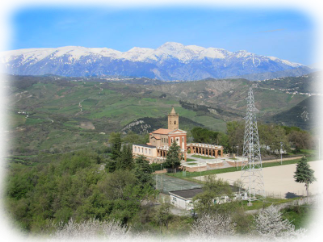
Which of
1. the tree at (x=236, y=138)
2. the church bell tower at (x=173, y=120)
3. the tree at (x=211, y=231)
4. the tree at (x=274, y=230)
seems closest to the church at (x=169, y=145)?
the church bell tower at (x=173, y=120)

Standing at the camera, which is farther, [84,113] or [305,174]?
[84,113]

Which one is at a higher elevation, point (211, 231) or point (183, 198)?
point (211, 231)

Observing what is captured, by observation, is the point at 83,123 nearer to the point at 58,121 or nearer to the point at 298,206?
the point at 58,121

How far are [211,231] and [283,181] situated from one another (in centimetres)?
2116

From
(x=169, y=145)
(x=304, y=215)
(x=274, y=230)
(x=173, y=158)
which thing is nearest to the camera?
(x=274, y=230)

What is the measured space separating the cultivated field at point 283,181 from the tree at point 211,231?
13490 mm

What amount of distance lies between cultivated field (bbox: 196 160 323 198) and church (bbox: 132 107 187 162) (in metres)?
12.5

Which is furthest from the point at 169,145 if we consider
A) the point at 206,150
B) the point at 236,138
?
the point at 236,138

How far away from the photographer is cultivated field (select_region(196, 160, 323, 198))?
29922mm

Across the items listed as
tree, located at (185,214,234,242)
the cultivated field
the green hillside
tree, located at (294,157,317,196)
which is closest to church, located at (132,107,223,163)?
the cultivated field

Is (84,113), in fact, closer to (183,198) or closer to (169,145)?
(169,145)

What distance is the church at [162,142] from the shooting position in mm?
49169

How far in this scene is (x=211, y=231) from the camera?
16781mm

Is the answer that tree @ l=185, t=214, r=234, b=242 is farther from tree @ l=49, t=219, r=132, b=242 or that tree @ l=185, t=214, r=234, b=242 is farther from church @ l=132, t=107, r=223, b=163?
church @ l=132, t=107, r=223, b=163
